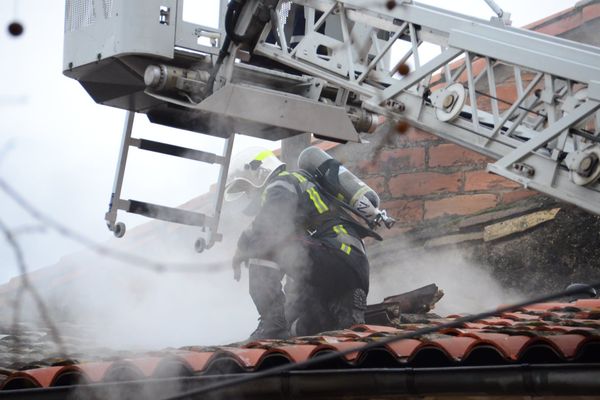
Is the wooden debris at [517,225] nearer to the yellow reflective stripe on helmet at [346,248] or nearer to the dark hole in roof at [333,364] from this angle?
the yellow reflective stripe on helmet at [346,248]

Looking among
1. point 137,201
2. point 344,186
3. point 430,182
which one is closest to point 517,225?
point 430,182

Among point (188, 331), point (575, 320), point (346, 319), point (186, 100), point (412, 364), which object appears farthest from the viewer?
point (188, 331)

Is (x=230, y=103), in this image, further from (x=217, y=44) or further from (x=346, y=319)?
(x=346, y=319)

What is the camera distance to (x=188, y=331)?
33.8ft

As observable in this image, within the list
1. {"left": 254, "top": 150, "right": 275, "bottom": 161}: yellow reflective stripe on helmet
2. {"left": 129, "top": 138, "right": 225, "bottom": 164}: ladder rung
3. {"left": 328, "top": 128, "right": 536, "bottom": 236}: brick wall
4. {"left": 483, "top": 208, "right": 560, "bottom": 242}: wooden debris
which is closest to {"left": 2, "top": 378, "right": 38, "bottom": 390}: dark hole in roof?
A: {"left": 129, "top": 138, "right": 225, "bottom": 164}: ladder rung

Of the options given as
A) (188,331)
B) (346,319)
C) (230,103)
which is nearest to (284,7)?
(230,103)

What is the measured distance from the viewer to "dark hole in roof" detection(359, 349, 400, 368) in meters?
5.49

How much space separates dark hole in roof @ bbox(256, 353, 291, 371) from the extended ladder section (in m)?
1.40

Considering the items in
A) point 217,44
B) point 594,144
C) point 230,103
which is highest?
point 217,44

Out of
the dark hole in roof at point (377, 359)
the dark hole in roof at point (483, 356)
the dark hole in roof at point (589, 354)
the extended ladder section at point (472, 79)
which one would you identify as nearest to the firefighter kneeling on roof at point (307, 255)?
the extended ladder section at point (472, 79)

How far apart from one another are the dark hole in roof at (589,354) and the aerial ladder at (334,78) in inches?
34.7

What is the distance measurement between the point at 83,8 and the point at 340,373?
3387 millimetres

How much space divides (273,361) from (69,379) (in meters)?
0.97

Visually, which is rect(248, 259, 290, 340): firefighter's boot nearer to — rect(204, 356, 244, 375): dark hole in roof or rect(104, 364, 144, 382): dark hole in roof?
rect(204, 356, 244, 375): dark hole in roof
